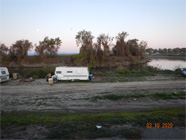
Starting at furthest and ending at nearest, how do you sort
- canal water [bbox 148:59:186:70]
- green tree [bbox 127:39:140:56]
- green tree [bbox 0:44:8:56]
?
1. green tree [bbox 127:39:140:56]
2. green tree [bbox 0:44:8:56]
3. canal water [bbox 148:59:186:70]

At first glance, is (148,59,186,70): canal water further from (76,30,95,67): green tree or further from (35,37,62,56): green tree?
(35,37,62,56): green tree

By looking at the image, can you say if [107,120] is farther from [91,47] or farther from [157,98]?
[91,47]

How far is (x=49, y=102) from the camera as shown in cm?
870

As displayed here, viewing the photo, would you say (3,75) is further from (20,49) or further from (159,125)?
(20,49)

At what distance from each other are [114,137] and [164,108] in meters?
4.64

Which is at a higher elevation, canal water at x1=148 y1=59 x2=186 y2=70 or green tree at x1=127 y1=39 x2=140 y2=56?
green tree at x1=127 y1=39 x2=140 y2=56

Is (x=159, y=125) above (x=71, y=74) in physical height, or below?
below

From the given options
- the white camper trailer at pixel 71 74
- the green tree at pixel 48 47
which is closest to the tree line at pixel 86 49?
the green tree at pixel 48 47

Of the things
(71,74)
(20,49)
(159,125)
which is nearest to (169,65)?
(71,74)

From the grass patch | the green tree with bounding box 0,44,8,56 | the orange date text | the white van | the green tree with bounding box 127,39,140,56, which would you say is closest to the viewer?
the grass patch

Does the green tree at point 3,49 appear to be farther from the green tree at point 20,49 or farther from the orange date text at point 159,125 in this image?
the orange date text at point 159,125

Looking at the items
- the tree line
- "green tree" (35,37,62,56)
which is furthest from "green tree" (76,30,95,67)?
"green tree" (35,37,62,56)

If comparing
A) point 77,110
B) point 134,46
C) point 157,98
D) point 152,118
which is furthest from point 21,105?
point 134,46

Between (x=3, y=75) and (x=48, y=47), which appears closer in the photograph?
(x=3, y=75)
